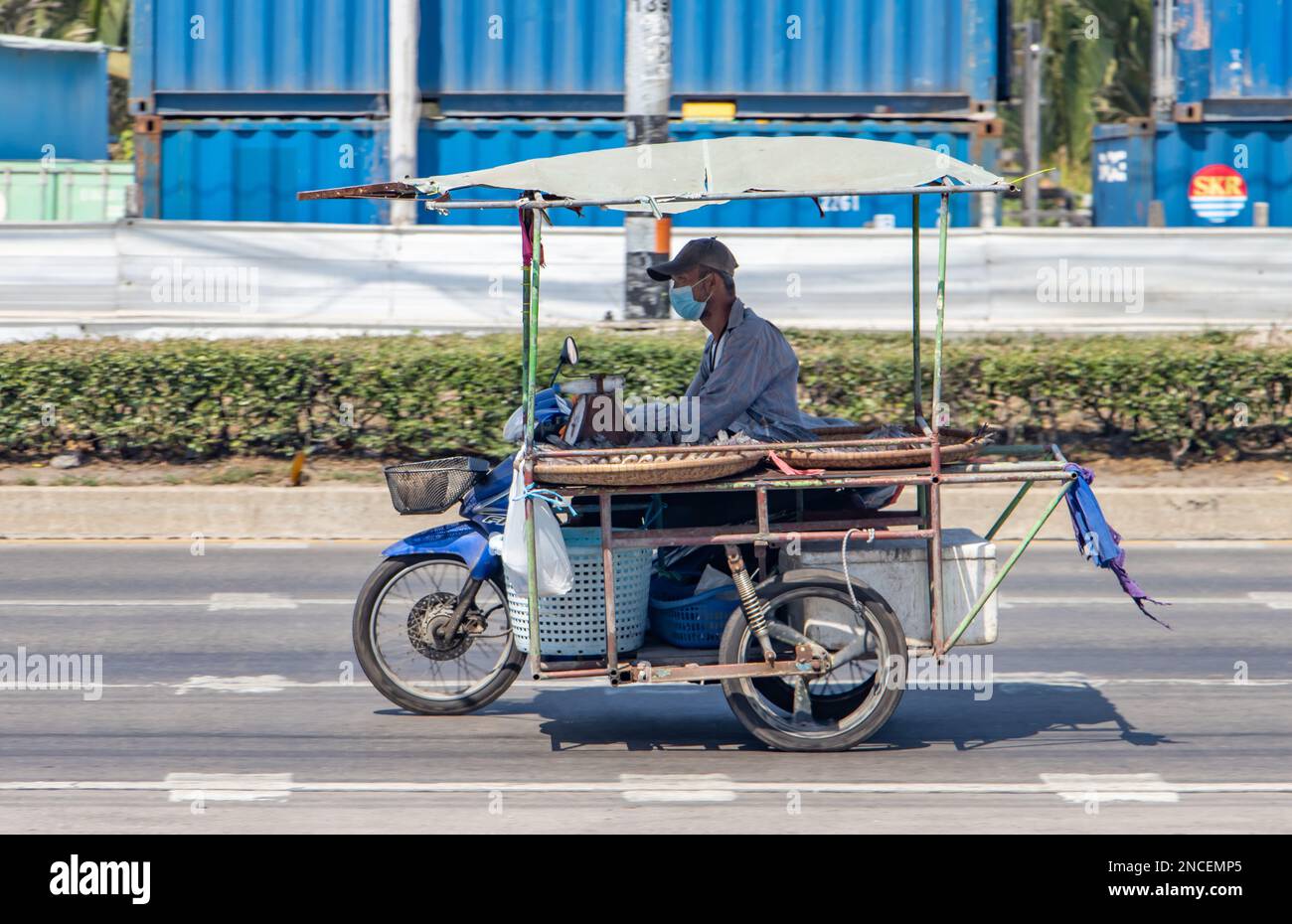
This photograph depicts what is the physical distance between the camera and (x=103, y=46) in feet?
86.5

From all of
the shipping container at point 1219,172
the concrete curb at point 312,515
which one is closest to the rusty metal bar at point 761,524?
the concrete curb at point 312,515

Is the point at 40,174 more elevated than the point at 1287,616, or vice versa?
the point at 40,174

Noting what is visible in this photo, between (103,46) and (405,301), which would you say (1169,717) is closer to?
(405,301)

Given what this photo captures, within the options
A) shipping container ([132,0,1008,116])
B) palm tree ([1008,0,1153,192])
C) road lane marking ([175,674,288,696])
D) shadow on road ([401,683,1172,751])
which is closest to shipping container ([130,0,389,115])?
shipping container ([132,0,1008,116])

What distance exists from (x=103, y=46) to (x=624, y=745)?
22834 millimetres

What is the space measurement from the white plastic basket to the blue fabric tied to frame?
1572mm

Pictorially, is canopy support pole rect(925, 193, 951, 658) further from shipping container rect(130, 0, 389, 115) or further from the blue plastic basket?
shipping container rect(130, 0, 389, 115)

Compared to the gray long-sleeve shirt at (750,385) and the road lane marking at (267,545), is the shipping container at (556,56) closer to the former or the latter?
the road lane marking at (267,545)

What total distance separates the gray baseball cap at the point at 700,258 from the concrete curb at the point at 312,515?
5.07 metres

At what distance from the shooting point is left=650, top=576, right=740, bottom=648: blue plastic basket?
6.37m

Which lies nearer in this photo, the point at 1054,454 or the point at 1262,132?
the point at 1054,454

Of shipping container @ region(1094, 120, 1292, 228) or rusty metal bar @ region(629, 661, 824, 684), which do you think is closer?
rusty metal bar @ region(629, 661, 824, 684)

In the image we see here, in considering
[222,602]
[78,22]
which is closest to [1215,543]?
[222,602]

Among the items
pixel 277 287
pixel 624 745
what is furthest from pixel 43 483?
pixel 624 745
